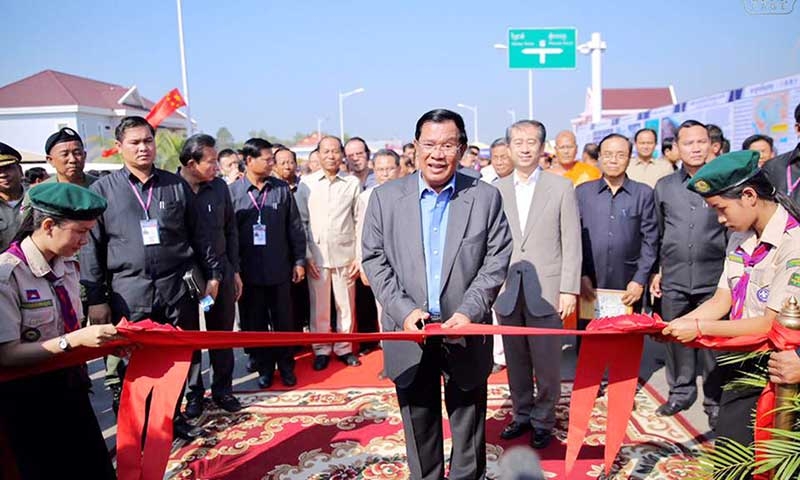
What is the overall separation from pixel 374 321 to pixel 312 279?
1.07 m

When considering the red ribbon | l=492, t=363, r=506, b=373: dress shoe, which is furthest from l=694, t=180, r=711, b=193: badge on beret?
l=492, t=363, r=506, b=373: dress shoe

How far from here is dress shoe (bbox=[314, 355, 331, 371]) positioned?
4.70m

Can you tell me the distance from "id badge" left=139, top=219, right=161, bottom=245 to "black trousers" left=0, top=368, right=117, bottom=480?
103 cm

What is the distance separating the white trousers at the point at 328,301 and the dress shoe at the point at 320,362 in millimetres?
36

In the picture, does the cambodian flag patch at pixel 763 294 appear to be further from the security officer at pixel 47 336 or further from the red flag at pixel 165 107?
the red flag at pixel 165 107

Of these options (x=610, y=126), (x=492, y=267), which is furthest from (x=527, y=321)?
(x=610, y=126)

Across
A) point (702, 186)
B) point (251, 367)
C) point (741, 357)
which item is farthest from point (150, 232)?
point (741, 357)

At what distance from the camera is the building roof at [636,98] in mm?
48188

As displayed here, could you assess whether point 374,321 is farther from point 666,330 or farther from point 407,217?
point 666,330

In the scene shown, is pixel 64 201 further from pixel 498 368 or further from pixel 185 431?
pixel 498 368

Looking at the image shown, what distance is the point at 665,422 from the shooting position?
11.2 feet

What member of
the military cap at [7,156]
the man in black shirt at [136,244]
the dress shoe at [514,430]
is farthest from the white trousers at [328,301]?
the military cap at [7,156]

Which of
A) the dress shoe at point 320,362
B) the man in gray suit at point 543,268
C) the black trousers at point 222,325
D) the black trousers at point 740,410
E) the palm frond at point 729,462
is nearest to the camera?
the palm frond at point 729,462

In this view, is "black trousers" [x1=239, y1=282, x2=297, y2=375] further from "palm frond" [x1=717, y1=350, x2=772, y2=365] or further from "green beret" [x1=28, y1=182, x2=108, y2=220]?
"palm frond" [x1=717, y1=350, x2=772, y2=365]
